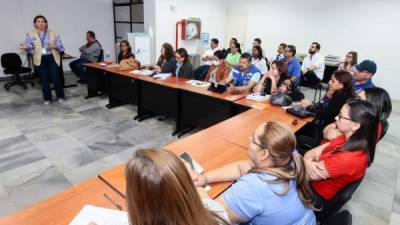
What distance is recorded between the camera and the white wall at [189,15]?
6.52 m

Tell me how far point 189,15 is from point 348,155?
6.49 meters

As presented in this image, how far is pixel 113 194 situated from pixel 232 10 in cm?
810

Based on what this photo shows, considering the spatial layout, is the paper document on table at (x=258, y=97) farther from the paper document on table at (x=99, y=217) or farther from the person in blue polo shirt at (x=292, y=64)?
the paper document on table at (x=99, y=217)

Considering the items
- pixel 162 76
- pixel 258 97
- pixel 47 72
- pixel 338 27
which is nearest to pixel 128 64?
pixel 162 76

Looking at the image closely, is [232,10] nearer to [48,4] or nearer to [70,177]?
[48,4]

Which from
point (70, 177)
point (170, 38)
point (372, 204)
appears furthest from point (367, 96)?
point (170, 38)

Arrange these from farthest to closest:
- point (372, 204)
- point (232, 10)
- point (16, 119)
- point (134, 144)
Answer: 1. point (232, 10)
2. point (16, 119)
3. point (134, 144)
4. point (372, 204)

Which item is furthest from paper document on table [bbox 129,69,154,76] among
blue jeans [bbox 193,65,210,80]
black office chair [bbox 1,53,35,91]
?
black office chair [bbox 1,53,35,91]

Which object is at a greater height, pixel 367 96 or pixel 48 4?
pixel 48 4

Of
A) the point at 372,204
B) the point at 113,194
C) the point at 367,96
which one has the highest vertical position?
the point at 367,96

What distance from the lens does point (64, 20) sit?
7.09m

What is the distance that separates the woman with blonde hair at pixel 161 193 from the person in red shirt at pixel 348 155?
1.07m

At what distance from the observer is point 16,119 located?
4.14 metres

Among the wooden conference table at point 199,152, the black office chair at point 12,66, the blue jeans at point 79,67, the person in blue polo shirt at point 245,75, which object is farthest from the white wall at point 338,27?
the black office chair at point 12,66
